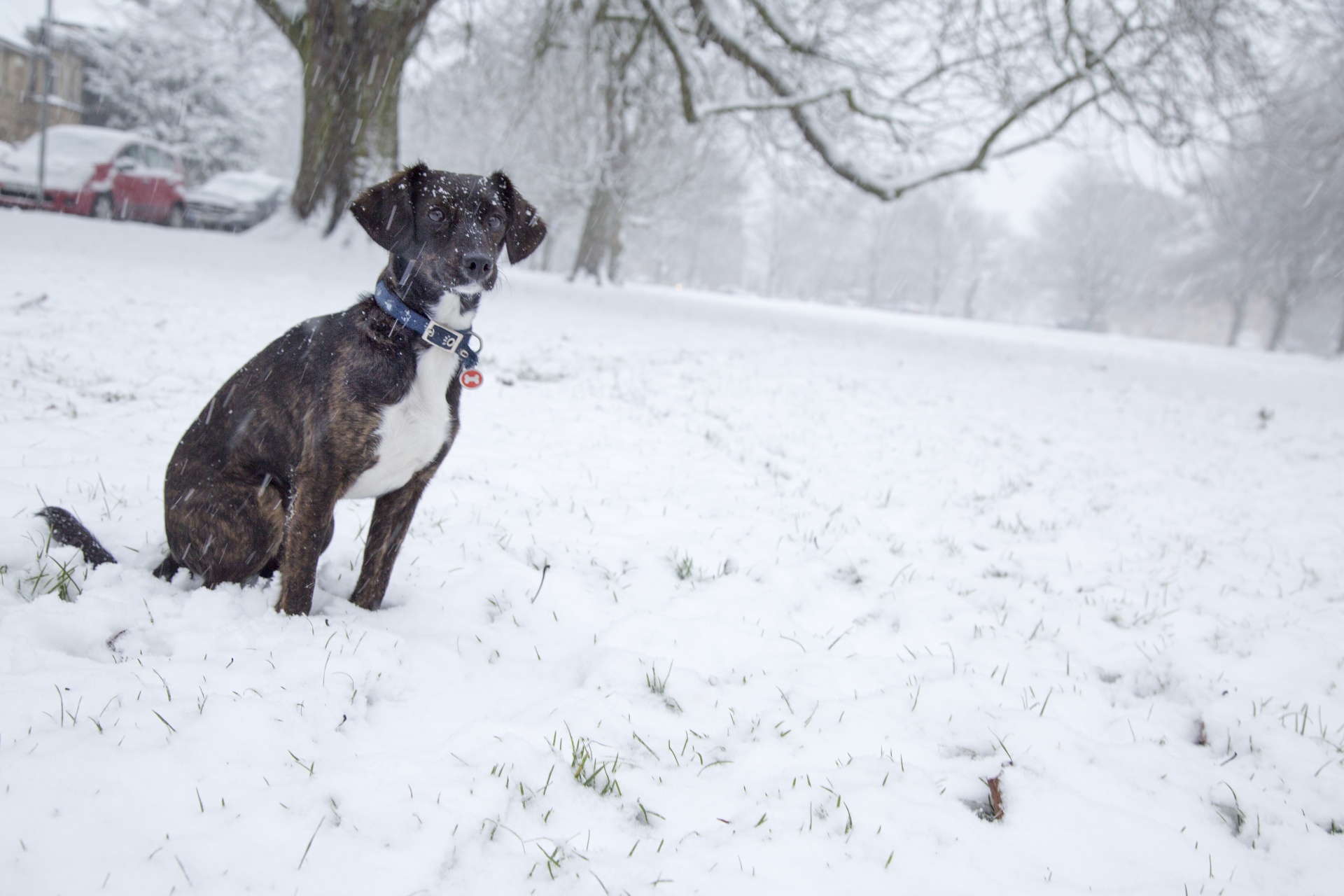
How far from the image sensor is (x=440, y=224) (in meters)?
2.56

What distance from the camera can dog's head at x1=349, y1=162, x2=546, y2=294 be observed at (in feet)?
7.88

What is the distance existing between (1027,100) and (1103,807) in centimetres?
1250

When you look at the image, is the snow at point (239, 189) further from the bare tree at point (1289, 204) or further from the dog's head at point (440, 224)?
the bare tree at point (1289, 204)

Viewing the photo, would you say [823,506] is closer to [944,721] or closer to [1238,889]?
[944,721]

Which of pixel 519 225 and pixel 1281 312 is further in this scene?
pixel 1281 312

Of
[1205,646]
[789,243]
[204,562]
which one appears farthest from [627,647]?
[789,243]

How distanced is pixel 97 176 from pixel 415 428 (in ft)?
62.1

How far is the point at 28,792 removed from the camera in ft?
4.98

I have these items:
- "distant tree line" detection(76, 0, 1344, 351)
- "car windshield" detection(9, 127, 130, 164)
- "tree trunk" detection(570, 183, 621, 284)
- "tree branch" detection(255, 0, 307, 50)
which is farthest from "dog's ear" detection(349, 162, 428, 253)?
"car windshield" detection(9, 127, 130, 164)

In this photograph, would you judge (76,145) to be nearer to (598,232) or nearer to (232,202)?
(232,202)

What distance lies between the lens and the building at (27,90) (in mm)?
27328

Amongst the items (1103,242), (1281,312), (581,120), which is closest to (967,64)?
(581,120)

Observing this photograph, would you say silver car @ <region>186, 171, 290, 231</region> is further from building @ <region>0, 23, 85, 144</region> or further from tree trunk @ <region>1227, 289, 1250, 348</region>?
tree trunk @ <region>1227, 289, 1250, 348</region>

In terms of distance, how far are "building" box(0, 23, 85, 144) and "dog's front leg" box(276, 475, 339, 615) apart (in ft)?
117
